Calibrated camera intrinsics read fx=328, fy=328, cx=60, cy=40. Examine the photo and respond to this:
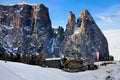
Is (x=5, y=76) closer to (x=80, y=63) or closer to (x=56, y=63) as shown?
(x=80, y=63)

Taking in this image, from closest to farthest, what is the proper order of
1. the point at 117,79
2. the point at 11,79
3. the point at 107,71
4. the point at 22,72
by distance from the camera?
the point at 11,79
the point at 22,72
the point at 117,79
the point at 107,71

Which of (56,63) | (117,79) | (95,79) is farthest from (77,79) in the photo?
(56,63)

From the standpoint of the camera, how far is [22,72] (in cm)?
1452

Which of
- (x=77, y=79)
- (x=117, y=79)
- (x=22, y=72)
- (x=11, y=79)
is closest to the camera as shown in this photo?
(x=11, y=79)

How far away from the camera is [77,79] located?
2173 cm

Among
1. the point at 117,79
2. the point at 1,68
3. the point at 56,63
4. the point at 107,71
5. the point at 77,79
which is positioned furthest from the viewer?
the point at 56,63

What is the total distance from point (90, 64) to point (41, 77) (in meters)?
27.6

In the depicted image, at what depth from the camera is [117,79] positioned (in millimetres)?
23141

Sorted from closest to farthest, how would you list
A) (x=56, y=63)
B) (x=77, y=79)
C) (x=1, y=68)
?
(x=1, y=68), (x=77, y=79), (x=56, y=63)

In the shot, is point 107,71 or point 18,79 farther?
point 107,71

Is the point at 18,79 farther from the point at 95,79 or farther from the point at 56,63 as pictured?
the point at 56,63

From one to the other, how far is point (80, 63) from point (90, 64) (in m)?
1.96

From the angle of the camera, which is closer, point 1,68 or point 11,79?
point 11,79

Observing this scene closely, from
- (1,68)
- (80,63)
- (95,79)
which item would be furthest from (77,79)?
(80,63)
